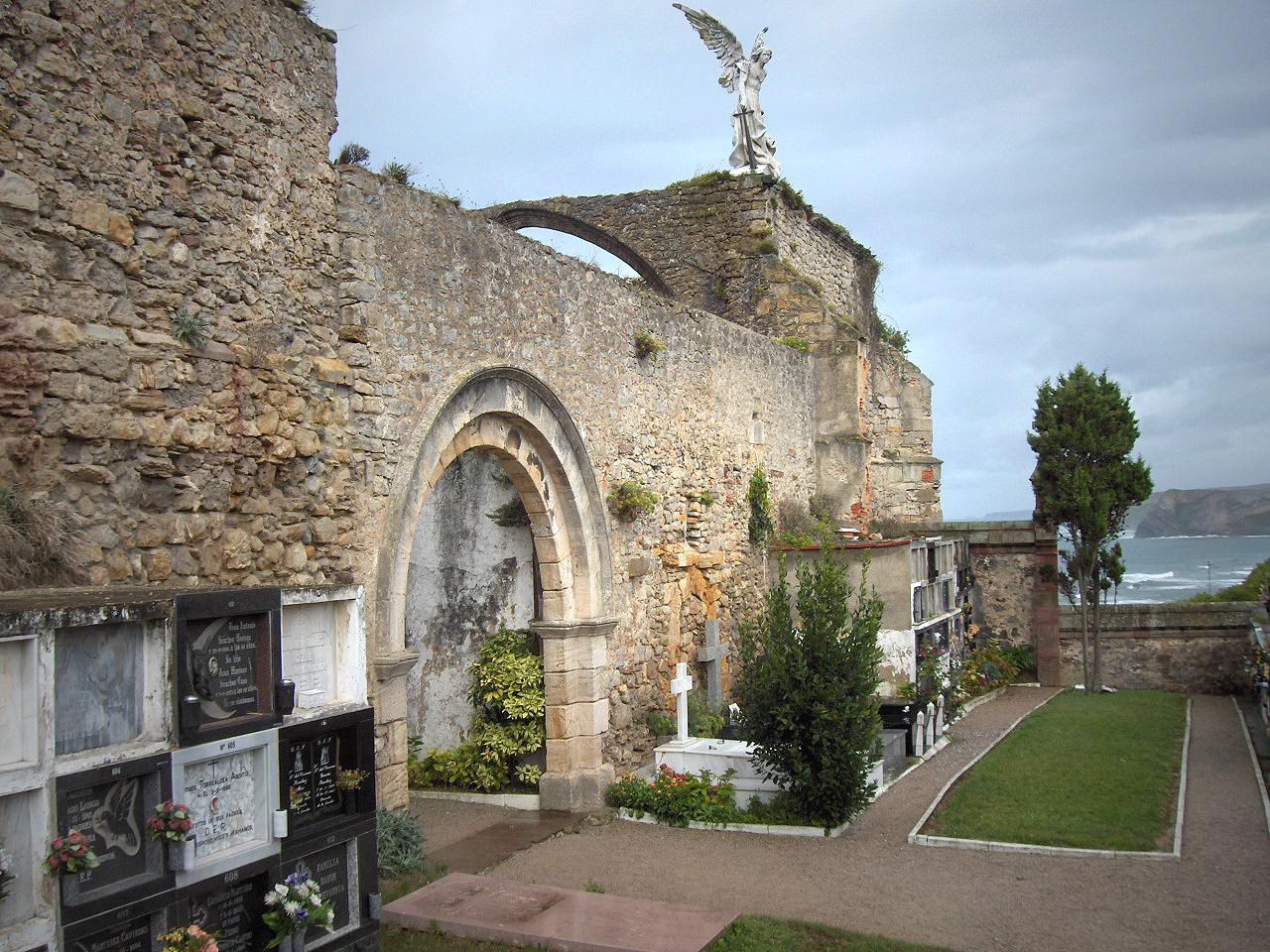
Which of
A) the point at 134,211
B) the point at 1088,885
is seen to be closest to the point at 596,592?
the point at 1088,885

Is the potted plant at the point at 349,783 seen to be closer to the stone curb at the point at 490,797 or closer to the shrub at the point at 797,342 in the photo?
the stone curb at the point at 490,797

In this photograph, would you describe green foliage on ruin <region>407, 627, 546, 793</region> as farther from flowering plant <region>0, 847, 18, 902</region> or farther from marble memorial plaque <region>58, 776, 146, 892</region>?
flowering plant <region>0, 847, 18, 902</region>

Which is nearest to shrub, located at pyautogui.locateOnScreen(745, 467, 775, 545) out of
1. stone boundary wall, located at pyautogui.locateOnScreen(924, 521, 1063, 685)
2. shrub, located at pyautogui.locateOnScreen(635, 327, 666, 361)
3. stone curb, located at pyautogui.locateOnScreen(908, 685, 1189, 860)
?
shrub, located at pyautogui.locateOnScreen(635, 327, 666, 361)

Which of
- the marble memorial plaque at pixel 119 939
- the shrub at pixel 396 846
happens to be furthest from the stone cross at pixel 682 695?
the marble memorial plaque at pixel 119 939

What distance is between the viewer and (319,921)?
4457 mm

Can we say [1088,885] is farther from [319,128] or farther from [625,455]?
[319,128]

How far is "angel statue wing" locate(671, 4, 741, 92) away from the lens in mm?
16797

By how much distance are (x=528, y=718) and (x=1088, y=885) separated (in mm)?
4793

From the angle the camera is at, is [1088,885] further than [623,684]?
No

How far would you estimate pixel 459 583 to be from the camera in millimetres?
11289

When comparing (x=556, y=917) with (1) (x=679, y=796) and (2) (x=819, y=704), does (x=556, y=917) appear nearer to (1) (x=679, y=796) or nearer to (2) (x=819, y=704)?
(2) (x=819, y=704)

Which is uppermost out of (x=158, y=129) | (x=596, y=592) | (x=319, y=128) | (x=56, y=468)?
(x=319, y=128)

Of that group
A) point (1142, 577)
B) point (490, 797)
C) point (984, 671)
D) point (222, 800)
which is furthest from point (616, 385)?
point (1142, 577)

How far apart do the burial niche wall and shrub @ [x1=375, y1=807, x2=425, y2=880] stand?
345 cm
